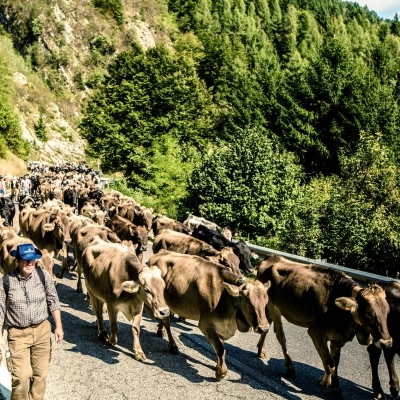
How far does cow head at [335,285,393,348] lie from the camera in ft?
20.9

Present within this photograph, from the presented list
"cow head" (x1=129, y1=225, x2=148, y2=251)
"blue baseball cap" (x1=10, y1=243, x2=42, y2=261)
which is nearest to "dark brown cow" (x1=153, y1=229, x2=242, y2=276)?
"cow head" (x1=129, y1=225, x2=148, y2=251)

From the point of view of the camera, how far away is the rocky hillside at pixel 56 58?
210 feet

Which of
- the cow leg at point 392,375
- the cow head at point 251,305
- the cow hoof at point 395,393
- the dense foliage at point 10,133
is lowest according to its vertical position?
the dense foliage at point 10,133

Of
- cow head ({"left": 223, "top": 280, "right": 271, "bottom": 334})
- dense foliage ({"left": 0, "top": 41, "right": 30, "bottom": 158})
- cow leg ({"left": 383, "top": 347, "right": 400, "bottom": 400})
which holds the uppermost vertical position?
Answer: cow head ({"left": 223, "top": 280, "right": 271, "bottom": 334})

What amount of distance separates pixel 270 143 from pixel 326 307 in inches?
722

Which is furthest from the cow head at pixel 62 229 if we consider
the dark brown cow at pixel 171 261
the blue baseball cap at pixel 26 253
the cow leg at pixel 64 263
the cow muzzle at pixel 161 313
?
the blue baseball cap at pixel 26 253

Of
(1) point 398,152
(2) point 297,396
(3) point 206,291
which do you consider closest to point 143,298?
(3) point 206,291

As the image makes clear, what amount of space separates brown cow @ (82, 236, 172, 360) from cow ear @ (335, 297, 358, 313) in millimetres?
2478

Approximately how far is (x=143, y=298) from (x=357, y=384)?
11.4 feet

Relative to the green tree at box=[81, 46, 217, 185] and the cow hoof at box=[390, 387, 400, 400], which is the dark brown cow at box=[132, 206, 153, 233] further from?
the green tree at box=[81, 46, 217, 185]

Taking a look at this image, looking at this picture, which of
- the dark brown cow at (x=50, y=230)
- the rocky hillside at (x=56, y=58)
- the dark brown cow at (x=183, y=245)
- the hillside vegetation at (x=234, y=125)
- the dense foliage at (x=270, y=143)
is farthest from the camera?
the rocky hillside at (x=56, y=58)

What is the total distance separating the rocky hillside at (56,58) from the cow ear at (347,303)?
180ft

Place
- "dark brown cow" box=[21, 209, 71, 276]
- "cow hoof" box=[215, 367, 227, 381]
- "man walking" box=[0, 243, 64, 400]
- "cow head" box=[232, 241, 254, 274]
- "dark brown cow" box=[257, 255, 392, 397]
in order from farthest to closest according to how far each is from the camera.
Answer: "dark brown cow" box=[21, 209, 71, 276] < "cow head" box=[232, 241, 254, 274] < "cow hoof" box=[215, 367, 227, 381] < "dark brown cow" box=[257, 255, 392, 397] < "man walking" box=[0, 243, 64, 400]

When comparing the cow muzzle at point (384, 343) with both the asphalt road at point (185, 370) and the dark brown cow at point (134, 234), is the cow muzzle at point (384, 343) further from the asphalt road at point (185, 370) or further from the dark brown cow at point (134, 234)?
the dark brown cow at point (134, 234)
